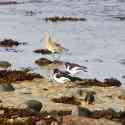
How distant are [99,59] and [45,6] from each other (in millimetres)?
36770

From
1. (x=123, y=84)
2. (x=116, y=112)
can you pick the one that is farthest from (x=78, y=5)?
(x=116, y=112)

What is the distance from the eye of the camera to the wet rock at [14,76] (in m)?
21.2

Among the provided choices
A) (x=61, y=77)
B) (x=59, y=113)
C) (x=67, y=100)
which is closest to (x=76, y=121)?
(x=59, y=113)

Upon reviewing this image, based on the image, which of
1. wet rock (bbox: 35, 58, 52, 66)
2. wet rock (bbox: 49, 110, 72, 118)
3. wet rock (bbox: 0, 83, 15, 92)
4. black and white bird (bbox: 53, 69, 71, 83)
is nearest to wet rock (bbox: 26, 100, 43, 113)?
wet rock (bbox: 49, 110, 72, 118)

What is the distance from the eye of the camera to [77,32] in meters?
40.2

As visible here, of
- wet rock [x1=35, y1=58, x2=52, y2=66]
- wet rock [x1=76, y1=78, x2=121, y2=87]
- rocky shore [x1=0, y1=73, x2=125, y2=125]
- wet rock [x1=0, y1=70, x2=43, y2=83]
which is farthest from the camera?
wet rock [x1=35, y1=58, x2=52, y2=66]

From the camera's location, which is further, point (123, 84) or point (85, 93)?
point (123, 84)

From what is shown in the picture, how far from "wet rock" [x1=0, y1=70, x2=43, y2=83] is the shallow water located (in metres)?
2.42

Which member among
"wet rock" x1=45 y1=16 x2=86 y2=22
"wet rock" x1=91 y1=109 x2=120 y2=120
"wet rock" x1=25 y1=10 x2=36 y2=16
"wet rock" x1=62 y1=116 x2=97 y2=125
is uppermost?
"wet rock" x1=62 y1=116 x2=97 y2=125

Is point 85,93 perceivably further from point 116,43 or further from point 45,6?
point 45,6

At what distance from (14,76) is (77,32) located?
62.3 feet

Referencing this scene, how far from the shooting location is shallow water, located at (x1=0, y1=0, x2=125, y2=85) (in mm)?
26906

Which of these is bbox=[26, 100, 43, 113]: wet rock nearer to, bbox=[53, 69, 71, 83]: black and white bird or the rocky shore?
the rocky shore

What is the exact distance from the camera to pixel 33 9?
61688mm
